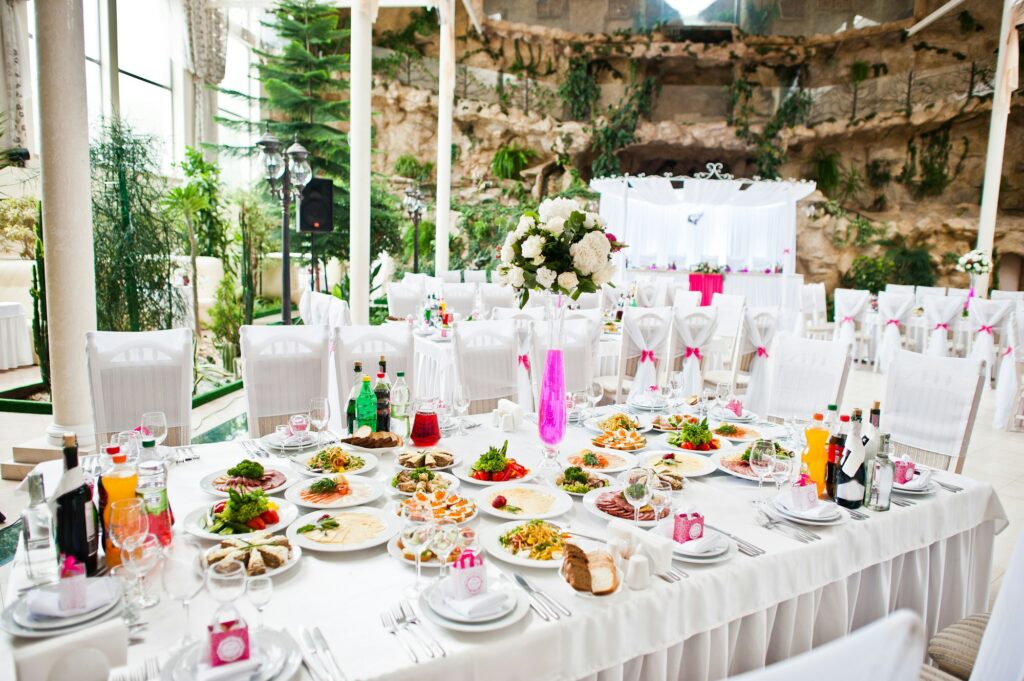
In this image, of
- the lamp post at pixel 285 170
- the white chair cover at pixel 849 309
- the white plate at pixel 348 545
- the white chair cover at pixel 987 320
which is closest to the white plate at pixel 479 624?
the white plate at pixel 348 545

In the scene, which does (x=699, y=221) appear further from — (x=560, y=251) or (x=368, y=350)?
(x=560, y=251)

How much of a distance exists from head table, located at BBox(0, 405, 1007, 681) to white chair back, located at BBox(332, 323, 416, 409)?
37.0 inches

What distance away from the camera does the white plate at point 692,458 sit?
2006 millimetres

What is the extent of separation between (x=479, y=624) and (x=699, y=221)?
14199mm

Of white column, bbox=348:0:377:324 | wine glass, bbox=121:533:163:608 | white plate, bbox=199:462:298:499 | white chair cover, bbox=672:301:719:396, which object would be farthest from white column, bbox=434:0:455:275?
wine glass, bbox=121:533:163:608

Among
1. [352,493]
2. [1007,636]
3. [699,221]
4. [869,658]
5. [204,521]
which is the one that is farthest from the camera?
[699,221]

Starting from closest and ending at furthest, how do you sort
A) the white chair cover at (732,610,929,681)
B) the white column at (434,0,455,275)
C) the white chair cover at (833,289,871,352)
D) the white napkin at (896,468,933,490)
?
the white chair cover at (732,610,929,681)
the white napkin at (896,468,933,490)
the white chair cover at (833,289,871,352)
the white column at (434,0,455,275)

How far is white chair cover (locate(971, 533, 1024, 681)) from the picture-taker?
3.75ft

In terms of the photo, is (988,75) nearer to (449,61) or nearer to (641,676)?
(449,61)

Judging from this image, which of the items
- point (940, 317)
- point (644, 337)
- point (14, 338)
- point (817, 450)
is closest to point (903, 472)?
point (817, 450)

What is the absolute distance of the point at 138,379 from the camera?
2645 millimetres

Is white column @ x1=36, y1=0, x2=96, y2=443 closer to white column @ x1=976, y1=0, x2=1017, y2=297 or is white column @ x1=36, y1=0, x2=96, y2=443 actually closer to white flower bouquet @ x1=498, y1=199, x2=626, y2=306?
white flower bouquet @ x1=498, y1=199, x2=626, y2=306

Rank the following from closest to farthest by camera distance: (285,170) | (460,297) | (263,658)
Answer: (263,658), (285,170), (460,297)

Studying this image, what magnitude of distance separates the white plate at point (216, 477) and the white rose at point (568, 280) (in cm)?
99
